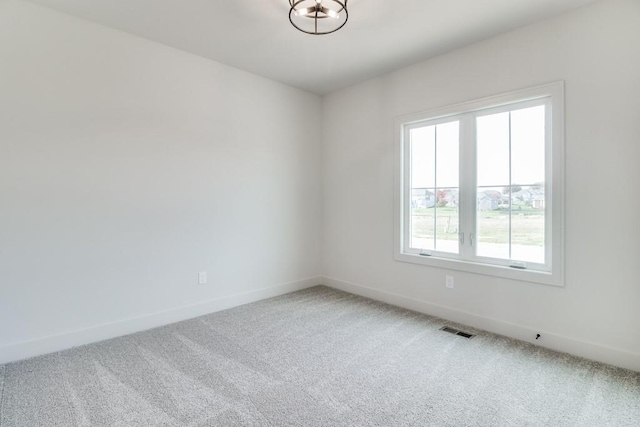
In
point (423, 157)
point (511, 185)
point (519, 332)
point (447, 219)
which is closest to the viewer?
point (519, 332)

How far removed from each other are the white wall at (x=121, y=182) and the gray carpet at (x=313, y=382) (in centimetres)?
38

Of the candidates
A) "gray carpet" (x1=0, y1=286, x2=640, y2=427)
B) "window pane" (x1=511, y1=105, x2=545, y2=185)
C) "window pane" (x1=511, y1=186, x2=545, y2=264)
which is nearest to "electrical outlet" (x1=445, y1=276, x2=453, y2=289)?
"gray carpet" (x1=0, y1=286, x2=640, y2=427)

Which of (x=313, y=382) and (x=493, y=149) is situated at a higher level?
(x=493, y=149)

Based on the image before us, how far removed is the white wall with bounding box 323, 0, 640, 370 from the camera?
2.32 metres

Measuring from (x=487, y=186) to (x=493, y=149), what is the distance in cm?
35

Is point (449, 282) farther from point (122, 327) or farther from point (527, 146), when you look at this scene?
point (122, 327)

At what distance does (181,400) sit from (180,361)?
0.52 meters

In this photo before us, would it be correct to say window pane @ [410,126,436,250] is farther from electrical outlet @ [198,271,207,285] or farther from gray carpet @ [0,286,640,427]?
electrical outlet @ [198,271,207,285]

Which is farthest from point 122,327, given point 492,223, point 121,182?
point 492,223

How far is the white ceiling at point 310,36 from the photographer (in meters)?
2.49

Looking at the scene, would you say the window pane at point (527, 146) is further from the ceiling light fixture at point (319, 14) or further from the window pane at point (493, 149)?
the ceiling light fixture at point (319, 14)

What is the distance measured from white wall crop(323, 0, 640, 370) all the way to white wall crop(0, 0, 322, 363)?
188 centimetres

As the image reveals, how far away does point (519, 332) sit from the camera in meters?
2.80

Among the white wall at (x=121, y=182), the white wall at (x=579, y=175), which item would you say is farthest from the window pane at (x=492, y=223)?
the white wall at (x=121, y=182)
